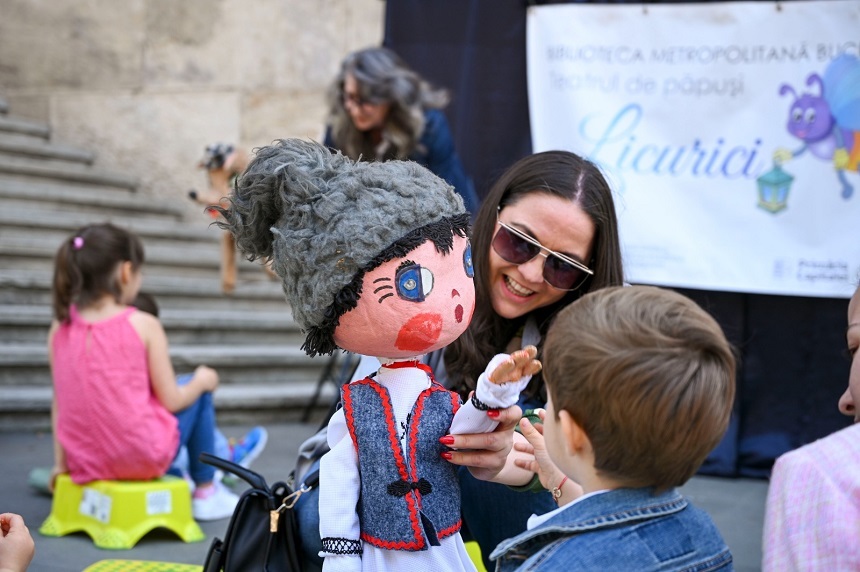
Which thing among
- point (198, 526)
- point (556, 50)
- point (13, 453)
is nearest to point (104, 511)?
point (198, 526)

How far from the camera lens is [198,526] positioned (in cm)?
391

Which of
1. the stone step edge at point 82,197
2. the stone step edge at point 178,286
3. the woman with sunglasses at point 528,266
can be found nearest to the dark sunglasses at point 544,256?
the woman with sunglasses at point 528,266

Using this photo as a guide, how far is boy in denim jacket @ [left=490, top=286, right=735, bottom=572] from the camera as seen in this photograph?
1.48 metres

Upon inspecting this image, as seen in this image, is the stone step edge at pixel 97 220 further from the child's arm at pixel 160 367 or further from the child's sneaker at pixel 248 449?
the child's arm at pixel 160 367

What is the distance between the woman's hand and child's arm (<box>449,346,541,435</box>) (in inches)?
0.7

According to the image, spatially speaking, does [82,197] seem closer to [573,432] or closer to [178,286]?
[178,286]

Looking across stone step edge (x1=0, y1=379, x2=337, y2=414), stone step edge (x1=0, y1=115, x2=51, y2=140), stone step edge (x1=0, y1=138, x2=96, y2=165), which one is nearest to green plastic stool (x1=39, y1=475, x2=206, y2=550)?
stone step edge (x1=0, y1=379, x2=337, y2=414)

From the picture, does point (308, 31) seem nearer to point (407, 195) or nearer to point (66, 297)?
point (66, 297)

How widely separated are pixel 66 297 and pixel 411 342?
2444 millimetres

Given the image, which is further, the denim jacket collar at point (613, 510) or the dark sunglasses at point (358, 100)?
the dark sunglasses at point (358, 100)

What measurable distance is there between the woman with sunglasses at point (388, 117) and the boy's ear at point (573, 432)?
2.72m

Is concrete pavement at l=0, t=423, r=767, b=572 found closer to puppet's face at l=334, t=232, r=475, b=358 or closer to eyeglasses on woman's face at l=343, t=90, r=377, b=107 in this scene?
eyeglasses on woman's face at l=343, t=90, r=377, b=107

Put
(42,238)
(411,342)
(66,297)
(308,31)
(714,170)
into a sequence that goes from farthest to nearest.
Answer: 1. (308,31)
2. (42,238)
3. (714,170)
4. (66,297)
5. (411,342)

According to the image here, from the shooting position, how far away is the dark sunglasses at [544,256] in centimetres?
241
